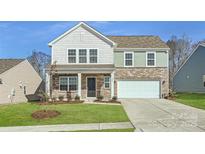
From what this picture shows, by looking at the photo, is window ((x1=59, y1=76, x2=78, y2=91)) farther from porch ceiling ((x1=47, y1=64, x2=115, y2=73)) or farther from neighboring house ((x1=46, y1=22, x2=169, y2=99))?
porch ceiling ((x1=47, y1=64, x2=115, y2=73))

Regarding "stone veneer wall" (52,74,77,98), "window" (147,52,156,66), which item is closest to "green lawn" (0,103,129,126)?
"stone veneer wall" (52,74,77,98)

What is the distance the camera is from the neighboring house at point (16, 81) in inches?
1211

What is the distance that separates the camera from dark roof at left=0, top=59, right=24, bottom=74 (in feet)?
103

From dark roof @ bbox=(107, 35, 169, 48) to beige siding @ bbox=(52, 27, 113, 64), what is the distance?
3443mm

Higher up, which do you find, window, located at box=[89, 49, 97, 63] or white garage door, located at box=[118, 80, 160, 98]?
window, located at box=[89, 49, 97, 63]

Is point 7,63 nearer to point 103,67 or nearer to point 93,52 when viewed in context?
point 93,52

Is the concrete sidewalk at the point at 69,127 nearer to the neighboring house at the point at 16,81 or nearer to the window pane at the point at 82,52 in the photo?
the neighboring house at the point at 16,81

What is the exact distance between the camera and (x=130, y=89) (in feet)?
112

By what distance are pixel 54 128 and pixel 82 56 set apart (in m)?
16.8

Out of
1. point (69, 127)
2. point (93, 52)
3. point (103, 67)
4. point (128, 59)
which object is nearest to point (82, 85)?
point (103, 67)

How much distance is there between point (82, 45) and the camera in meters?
31.9
